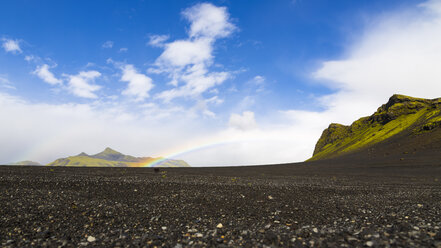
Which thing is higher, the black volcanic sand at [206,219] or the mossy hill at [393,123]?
the mossy hill at [393,123]

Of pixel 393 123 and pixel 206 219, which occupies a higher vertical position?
pixel 393 123

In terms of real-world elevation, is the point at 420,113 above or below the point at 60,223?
above

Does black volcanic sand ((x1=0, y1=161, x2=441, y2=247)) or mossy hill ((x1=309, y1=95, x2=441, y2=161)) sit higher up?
mossy hill ((x1=309, y1=95, x2=441, y2=161))

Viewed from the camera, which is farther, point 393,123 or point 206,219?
point 393,123

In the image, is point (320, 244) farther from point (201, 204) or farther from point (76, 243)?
point (76, 243)

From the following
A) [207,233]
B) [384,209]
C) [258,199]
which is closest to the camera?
[207,233]

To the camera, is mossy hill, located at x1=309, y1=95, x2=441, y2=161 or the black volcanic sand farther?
mossy hill, located at x1=309, y1=95, x2=441, y2=161

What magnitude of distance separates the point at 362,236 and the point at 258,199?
8.36 meters

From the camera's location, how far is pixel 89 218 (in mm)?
11961

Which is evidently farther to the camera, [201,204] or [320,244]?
[201,204]

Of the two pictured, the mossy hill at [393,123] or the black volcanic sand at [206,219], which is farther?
the mossy hill at [393,123]

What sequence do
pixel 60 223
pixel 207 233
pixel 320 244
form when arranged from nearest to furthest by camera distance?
1. pixel 320 244
2. pixel 207 233
3. pixel 60 223

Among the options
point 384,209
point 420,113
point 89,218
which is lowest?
point 384,209

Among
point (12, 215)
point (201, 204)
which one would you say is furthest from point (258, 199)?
point (12, 215)
